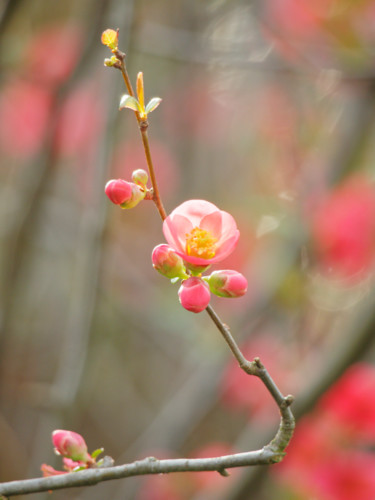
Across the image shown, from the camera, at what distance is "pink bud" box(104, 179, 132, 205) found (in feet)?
1.73

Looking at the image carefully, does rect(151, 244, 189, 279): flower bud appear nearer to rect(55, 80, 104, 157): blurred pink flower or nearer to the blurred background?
the blurred background

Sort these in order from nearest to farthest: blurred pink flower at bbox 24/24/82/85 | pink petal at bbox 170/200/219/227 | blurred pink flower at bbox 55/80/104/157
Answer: pink petal at bbox 170/200/219/227 → blurred pink flower at bbox 24/24/82/85 → blurred pink flower at bbox 55/80/104/157

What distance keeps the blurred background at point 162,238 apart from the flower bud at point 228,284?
63cm

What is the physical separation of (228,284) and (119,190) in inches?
5.2

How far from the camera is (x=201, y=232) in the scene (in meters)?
0.60

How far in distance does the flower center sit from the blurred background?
2.00 ft

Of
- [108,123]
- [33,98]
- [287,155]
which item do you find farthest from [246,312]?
[33,98]

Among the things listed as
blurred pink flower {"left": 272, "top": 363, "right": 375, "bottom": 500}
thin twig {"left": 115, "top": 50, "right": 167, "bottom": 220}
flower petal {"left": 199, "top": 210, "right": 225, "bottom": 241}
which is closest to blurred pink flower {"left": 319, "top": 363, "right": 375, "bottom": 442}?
blurred pink flower {"left": 272, "top": 363, "right": 375, "bottom": 500}

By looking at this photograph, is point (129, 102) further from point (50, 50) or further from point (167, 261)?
point (50, 50)

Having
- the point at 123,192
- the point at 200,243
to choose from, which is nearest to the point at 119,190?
the point at 123,192

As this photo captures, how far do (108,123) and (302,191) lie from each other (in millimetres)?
928

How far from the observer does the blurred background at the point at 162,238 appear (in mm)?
1388

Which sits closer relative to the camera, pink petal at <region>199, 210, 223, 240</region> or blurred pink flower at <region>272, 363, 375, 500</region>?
pink petal at <region>199, 210, 223, 240</region>

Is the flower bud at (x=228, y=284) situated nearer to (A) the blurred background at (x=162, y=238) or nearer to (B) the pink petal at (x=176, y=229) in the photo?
(B) the pink petal at (x=176, y=229)
